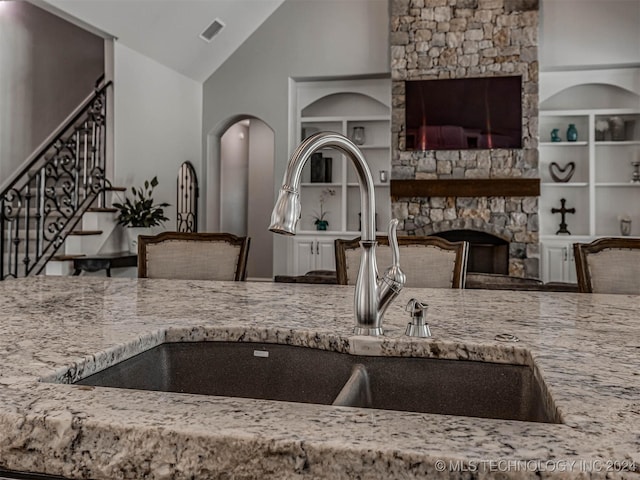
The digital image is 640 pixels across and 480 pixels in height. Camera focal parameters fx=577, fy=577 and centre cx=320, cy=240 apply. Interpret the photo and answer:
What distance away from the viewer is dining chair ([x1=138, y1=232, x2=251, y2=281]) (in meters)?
2.42

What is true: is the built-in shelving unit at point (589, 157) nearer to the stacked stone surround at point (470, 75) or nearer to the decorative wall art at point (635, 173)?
the decorative wall art at point (635, 173)

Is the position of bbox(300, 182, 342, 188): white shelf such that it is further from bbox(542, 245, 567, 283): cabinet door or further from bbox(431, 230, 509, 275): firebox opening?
bbox(542, 245, 567, 283): cabinet door

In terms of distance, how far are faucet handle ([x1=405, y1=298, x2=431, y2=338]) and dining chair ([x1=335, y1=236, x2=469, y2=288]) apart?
1.12 metres

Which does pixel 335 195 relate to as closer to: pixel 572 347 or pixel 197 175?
pixel 197 175

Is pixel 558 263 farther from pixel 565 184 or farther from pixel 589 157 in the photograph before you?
pixel 589 157

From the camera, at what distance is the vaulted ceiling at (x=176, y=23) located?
17.5ft

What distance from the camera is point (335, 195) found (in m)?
7.74

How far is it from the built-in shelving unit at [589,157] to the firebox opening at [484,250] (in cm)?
49

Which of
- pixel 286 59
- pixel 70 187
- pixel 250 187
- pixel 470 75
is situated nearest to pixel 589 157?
pixel 470 75

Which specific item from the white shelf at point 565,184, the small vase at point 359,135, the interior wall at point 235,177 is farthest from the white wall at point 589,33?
the interior wall at point 235,177

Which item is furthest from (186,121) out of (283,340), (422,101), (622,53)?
(283,340)

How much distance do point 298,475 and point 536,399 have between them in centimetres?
47

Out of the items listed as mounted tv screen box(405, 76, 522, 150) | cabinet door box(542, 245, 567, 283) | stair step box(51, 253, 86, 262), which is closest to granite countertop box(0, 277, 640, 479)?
stair step box(51, 253, 86, 262)

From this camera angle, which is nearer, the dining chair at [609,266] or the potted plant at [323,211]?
the dining chair at [609,266]
